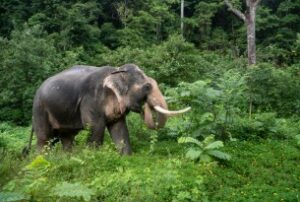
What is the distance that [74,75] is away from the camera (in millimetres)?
9625

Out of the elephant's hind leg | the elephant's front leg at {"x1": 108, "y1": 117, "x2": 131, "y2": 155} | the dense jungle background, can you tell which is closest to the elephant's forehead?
the elephant's front leg at {"x1": 108, "y1": 117, "x2": 131, "y2": 155}

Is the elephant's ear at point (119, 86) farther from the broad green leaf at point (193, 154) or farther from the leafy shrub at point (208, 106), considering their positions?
the leafy shrub at point (208, 106)

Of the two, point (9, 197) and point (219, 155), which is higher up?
point (9, 197)

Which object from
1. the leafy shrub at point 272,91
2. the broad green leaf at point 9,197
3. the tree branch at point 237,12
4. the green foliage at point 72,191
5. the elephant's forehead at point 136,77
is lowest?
the leafy shrub at point 272,91

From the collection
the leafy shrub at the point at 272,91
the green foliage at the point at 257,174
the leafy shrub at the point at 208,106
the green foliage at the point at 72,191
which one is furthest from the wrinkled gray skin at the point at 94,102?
the leafy shrub at the point at 272,91

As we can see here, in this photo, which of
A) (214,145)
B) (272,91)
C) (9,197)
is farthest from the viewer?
(272,91)

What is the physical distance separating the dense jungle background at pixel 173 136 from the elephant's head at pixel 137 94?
0.47m

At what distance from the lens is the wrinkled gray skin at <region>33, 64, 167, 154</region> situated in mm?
8758

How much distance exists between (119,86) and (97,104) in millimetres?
504

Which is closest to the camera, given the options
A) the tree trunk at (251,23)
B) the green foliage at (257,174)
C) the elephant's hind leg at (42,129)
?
the green foliage at (257,174)

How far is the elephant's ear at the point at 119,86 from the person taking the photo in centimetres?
879

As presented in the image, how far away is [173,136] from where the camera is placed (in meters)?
10.8

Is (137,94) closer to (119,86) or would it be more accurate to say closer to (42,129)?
(119,86)

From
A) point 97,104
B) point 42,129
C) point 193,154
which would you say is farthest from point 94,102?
point 193,154
